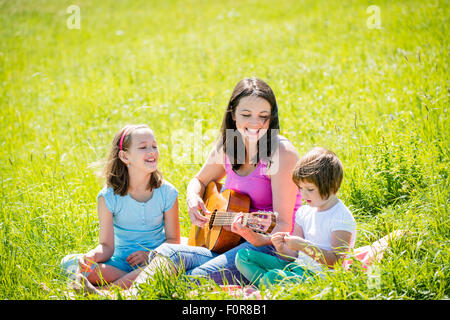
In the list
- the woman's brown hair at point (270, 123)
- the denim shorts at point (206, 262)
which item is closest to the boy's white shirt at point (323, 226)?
the denim shorts at point (206, 262)

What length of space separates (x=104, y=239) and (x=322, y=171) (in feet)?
5.64

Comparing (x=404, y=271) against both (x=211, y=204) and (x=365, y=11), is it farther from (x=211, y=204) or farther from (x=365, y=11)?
(x=365, y=11)

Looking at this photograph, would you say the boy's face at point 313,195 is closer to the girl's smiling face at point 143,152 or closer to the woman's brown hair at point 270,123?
the woman's brown hair at point 270,123

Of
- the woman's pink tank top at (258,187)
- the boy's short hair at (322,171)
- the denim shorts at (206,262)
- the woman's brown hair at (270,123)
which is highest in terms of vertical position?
the woman's brown hair at (270,123)

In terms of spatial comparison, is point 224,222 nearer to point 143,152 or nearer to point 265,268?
point 265,268

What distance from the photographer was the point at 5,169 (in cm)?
548

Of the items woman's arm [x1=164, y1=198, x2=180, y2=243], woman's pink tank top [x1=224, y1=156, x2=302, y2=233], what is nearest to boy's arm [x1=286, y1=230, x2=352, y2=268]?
woman's pink tank top [x1=224, y1=156, x2=302, y2=233]

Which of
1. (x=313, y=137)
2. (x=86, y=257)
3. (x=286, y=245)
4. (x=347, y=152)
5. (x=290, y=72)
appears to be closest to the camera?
(x=286, y=245)

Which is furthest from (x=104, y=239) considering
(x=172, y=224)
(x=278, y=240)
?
(x=278, y=240)

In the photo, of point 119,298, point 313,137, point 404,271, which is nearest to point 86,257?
point 119,298

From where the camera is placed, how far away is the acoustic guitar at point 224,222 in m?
3.11

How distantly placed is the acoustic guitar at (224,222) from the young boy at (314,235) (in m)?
0.21

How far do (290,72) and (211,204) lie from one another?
4.39m

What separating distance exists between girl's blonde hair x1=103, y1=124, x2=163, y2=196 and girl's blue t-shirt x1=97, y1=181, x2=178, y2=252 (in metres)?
0.05
